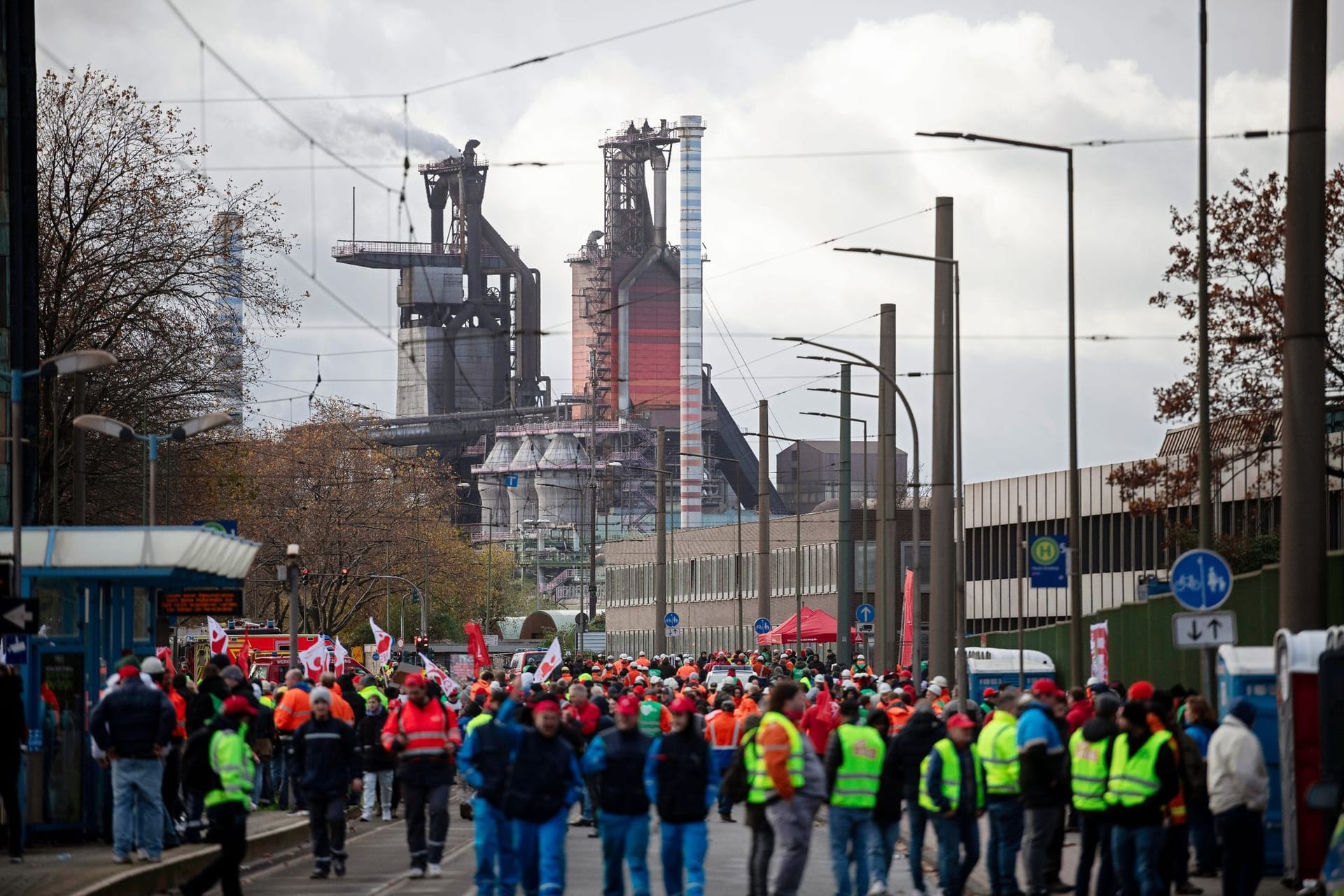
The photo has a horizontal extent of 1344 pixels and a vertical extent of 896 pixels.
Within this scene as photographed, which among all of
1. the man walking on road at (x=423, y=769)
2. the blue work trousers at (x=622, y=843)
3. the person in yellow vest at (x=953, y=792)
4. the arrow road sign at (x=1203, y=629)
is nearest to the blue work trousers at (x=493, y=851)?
the blue work trousers at (x=622, y=843)

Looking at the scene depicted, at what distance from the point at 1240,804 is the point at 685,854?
394 centimetres

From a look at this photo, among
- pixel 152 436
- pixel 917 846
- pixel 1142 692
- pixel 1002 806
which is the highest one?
pixel 152 436

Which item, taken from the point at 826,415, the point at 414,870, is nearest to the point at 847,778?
the point at 414,870

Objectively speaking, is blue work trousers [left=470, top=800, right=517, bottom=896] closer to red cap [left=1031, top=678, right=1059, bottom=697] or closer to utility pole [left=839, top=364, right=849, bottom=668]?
red cap [left=1031, top=678, right=1059, bottom=697]

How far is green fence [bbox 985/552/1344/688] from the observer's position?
2678 centimetres

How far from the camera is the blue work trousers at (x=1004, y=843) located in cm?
1669

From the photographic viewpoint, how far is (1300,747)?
16812 mm

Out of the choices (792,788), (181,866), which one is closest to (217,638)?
(181,866)

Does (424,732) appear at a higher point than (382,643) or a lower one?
higher

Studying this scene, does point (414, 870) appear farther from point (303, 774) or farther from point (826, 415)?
point (826, 415)

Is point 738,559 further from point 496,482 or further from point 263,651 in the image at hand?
point 496,482

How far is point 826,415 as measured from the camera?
5325 centimetres

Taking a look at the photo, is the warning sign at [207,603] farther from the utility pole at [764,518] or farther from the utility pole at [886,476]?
the utility pole at [764,518]

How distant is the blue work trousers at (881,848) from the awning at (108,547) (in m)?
7.39
